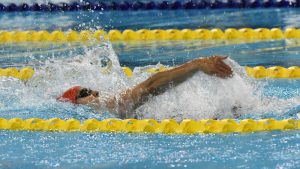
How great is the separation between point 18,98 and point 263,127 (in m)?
2.20

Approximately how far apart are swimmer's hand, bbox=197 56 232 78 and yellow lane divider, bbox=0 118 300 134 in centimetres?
36

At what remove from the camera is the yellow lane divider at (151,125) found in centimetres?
514

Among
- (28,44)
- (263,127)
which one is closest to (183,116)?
(263,127)

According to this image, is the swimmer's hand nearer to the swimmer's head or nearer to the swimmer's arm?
the swimmer's arm

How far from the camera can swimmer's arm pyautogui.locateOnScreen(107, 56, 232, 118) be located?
4.97 meters

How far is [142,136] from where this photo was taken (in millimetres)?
5176

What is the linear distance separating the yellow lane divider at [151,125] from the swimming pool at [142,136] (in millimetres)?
89

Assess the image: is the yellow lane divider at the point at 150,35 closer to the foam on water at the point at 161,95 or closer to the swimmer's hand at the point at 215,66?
the foam on water at the point at 161,95

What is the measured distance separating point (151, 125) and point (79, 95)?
0.78 meters

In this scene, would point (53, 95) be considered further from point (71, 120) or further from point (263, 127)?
point (263, 127)

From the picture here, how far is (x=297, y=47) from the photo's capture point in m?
8.37

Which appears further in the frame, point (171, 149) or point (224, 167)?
point (171, 149)

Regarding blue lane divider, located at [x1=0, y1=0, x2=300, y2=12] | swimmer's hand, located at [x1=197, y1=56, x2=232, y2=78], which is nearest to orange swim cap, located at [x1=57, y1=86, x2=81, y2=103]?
swimmer's hand, located at [x1=197, y1=56, x2=232, y2=78]

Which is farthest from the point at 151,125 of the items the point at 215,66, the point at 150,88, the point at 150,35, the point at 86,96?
the point at 150,35
